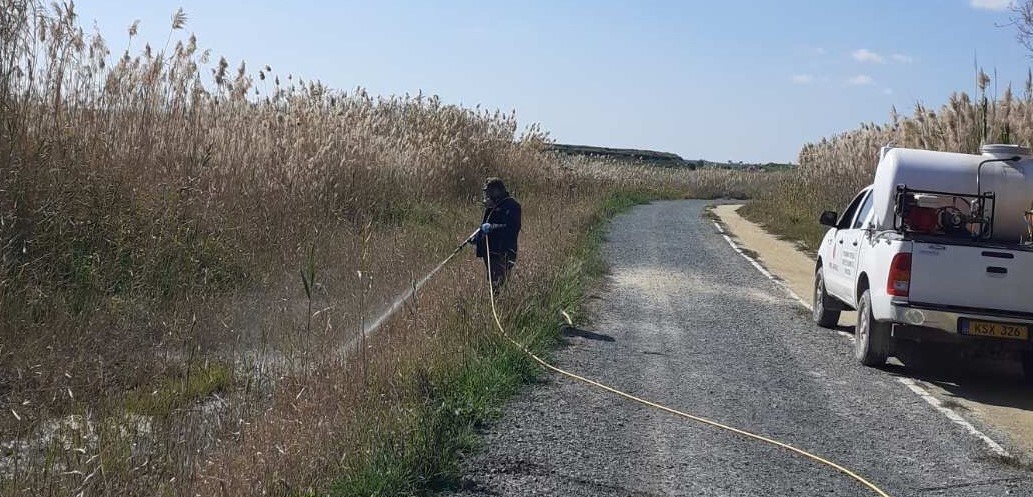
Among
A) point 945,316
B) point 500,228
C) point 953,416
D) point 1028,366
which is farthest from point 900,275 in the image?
point 500,228

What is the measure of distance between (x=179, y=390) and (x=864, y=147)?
23.6 m

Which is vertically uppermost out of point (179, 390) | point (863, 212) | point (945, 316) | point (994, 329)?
point (863, 212)

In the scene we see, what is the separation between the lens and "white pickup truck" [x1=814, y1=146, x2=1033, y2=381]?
1095cm

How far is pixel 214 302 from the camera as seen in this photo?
36.8ft

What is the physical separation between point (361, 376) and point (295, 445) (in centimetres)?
158

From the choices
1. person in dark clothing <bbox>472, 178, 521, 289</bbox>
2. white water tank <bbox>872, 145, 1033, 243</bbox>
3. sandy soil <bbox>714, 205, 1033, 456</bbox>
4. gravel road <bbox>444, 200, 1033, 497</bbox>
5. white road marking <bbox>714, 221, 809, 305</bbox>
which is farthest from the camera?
white road marking <bbox>714, 221, 809, 305</bbox>

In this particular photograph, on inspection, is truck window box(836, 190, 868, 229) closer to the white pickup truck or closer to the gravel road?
the white pickup truck

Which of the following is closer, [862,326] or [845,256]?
[862,326]

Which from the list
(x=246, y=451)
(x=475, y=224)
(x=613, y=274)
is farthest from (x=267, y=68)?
(x=246, y=451)

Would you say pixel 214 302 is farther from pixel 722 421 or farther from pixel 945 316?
pixel 945 316

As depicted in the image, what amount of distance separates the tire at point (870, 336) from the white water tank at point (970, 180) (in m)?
0.89

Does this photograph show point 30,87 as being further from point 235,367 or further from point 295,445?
point 295,445

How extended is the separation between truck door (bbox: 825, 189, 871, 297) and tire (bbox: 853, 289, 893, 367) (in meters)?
0.90

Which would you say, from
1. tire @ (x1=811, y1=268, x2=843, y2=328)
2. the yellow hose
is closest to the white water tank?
tire @ (x1=811, y1=268, x2=843, y2=328)
